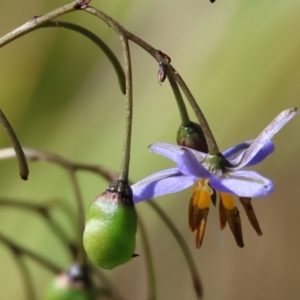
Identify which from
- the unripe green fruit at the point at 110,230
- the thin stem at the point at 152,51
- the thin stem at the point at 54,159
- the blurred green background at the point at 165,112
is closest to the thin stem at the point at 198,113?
the thin stem at the point at 152,51

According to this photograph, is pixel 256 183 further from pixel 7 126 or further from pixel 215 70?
pixel 215 70

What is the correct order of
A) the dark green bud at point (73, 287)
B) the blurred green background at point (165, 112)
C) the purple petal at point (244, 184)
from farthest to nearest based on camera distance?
the blurred green background at point (165, 112) → the dark green bud at point (73, 287) → the purple petal at point (244, 184)

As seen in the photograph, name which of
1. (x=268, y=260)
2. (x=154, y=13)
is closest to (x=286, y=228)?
(x=268, y=260)

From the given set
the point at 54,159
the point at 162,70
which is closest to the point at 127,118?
the point at 162,70

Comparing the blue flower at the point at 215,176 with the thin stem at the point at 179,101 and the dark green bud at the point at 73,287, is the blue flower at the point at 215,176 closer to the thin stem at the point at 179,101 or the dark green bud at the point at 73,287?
the thin stem at the point at 179,101

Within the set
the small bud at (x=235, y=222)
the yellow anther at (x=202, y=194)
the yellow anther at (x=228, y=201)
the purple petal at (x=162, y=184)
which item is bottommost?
the small bud at (x=235, y=222)

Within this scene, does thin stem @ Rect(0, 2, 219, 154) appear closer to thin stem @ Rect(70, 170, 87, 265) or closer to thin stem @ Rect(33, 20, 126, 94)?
thin stem @ Rect(33, 20, 126, 94)

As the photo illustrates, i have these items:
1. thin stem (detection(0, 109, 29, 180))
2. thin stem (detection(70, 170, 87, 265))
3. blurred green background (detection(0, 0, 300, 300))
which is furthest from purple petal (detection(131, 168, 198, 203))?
blurred green background (detection(0, 0, 300, 300))
